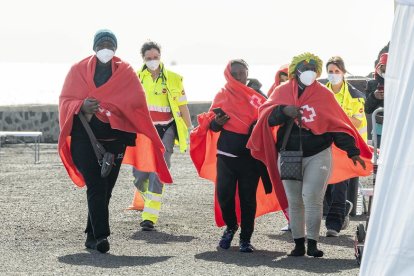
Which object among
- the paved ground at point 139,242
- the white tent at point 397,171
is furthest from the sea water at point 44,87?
the white tent at point 397,171

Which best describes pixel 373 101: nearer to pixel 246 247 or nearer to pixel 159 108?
pixel 246 247

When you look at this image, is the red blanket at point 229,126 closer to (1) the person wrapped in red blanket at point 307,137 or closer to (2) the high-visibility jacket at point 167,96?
(1) the person wrapped in red blanket at point 307,137

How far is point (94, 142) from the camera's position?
13.0 meters

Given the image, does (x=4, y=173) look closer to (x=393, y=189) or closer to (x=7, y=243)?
(x=7, y=243)

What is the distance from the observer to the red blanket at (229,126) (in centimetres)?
1337

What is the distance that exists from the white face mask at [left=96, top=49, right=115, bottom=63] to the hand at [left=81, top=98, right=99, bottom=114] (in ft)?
1.32

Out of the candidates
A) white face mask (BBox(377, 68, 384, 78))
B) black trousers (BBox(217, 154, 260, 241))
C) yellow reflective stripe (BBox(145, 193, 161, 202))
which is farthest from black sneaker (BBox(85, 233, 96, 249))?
white face mask (BBox(377, 68, 384, 78))

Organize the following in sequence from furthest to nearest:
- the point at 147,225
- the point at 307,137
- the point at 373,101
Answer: the point at 147,225 → the point at 373,101 → the point at 307,137

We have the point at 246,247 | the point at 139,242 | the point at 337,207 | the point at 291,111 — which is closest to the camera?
the point at 291,111

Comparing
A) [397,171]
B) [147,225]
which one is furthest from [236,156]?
[397,171]

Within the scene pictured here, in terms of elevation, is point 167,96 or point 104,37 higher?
point 104,37

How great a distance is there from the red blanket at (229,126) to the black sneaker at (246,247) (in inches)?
29.7

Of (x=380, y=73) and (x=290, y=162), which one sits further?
(x=380, y=73)

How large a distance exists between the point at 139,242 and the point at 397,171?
520 centimetres
